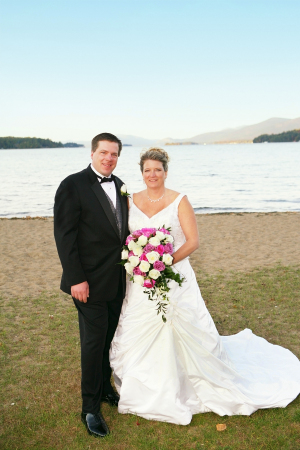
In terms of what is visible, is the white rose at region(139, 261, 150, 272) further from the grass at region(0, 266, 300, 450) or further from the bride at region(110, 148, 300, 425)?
the grass at region(0, 266, 300, 450)

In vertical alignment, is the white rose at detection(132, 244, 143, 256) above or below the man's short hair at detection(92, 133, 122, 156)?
below

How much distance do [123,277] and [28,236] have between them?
10602 mm

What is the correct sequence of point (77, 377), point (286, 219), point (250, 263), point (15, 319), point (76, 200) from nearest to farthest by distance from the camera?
point (76, 200) → point (77, 377) → point (15, 319) → point (250, 263) → point (286, 219)

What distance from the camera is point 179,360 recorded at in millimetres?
4203

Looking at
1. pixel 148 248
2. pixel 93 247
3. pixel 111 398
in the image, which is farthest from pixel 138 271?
pixel 111 398

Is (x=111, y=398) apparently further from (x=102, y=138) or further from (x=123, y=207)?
(x=102, y=138)

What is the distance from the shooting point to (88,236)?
387cm

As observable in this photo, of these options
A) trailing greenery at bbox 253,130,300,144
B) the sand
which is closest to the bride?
the sand

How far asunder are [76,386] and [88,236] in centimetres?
199

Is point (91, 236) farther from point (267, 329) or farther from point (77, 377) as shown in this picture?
point (267, 329)

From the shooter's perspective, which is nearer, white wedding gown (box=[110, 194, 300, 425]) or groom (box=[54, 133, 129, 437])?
groom (box=[54, 133, 129, 437])

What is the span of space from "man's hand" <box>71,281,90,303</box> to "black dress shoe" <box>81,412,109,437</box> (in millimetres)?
1120

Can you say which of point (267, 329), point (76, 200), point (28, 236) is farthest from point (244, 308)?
point (28, 236)

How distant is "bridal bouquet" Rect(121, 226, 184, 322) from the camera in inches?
145
